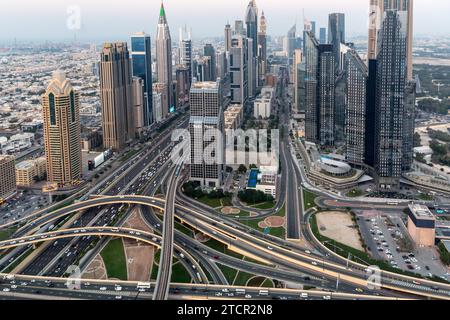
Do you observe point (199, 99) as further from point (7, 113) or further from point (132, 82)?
point (7, 113)

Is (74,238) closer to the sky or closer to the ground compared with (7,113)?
closer to the ground

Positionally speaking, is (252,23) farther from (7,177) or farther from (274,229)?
(274,229)

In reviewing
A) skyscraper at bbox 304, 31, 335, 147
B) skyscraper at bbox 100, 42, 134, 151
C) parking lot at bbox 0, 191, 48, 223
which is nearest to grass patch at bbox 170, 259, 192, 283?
parking lot at bbox 0, 191, 48, 223

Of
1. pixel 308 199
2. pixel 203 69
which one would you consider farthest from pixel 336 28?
pixel 308 199

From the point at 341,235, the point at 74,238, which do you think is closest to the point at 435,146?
the point at 341,235

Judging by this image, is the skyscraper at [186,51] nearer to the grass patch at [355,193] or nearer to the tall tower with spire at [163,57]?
the tall tower with spire at [163,57]
